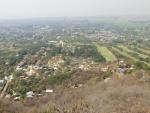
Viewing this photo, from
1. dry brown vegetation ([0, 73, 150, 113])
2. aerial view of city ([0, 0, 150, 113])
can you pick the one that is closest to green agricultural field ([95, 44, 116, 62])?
aerial view of city ([0, 0, 150, 113])

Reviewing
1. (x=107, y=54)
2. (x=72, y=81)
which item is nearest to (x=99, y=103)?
(x=72, y=81)

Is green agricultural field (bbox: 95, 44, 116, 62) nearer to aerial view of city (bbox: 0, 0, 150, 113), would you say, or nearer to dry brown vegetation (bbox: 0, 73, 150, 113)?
aerial view of city (bbox: 0, 0, 150, 113)

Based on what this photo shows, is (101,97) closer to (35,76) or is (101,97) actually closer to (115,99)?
(115,99)

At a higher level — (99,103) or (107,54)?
(99,103)

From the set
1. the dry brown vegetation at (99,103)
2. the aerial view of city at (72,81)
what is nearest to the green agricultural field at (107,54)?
the aerial view of city at (72,81)

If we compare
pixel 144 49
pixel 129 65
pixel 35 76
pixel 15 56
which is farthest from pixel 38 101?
pixel 144 49

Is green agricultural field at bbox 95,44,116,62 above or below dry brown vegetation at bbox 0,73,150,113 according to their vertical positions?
below

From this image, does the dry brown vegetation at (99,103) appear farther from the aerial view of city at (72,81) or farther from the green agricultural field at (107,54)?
the green agricultural field at (107,54)

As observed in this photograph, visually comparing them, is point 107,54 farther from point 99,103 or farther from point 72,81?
point 99,103

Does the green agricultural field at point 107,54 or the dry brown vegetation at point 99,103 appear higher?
the dry brown vegetation at point 99,103

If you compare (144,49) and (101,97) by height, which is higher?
(101,97)

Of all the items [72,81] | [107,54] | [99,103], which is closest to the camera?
[99,103]
